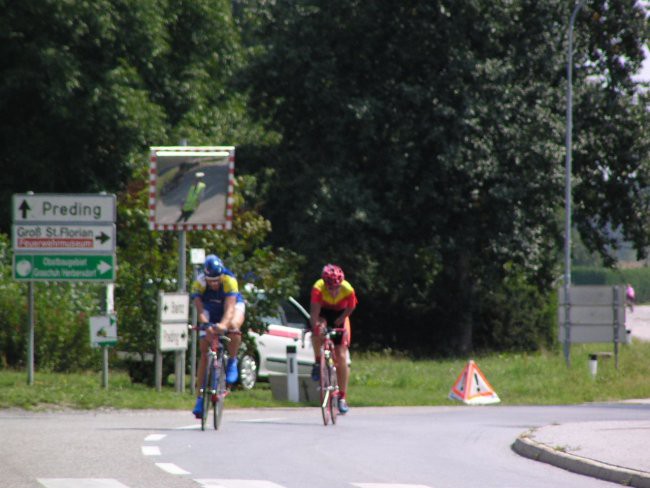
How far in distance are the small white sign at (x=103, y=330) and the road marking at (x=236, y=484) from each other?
10.2m

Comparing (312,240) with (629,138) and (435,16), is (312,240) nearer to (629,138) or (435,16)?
(435,16)

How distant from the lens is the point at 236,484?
33.6ft

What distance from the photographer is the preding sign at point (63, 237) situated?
66.5 feet

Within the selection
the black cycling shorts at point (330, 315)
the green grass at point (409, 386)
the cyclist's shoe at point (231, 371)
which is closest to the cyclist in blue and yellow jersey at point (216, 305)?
the cyclist's shoe at point (231, 371)

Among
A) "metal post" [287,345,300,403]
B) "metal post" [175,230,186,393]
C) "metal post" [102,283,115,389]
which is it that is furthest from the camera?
"metal post" [287,345,300,403]

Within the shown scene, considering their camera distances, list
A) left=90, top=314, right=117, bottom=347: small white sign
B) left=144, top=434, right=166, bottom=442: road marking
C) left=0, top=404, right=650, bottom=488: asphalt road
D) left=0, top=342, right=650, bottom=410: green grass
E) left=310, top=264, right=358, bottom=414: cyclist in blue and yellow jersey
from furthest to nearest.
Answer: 1. left=90, top=314, right=117, bottom=347: small white sign
2. left=0, top=342, right=650, bottom=410: green grass
3. left=310, top=264, right=358, bottom=414: cyclist in blue and yellow jersey
4. left=144, top=434, right=166, bottom=442: road marking
5. left=0, top=404, right=650, bottom=488: asphalt road

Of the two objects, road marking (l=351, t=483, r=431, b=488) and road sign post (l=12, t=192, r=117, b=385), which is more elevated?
road sign post (l=12, t=192, r=117, b=385)

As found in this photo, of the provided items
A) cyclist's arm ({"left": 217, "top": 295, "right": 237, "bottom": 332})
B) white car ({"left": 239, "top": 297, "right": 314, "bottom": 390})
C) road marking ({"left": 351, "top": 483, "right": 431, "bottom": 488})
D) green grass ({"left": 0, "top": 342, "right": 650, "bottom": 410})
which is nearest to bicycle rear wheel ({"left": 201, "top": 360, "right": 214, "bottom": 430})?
cyclist's arm ({"left": 217, "top": 295, "right": 237, "bottom": 332})

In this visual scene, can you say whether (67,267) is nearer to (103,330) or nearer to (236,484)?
(103,330)

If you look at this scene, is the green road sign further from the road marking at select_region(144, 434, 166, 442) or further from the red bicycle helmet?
the road marking at select_region(144, 434, 166, 442)

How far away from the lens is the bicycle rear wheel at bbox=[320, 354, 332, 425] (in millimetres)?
16547

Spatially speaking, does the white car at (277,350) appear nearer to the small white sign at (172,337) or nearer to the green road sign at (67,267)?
the small white sign at (172,337)

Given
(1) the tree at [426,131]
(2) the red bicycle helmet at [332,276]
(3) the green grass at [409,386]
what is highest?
(1) the tree at [426,131]

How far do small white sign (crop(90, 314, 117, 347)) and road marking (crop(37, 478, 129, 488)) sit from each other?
10.3 metres
